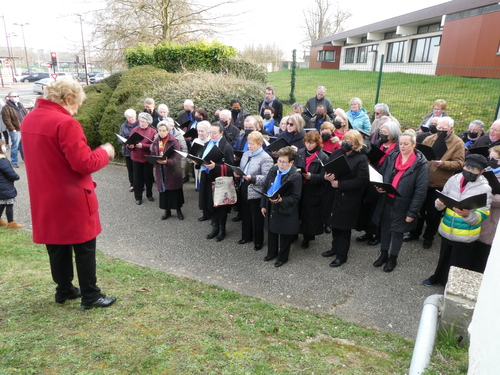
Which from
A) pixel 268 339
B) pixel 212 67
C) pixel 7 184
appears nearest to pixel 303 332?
pixel 268 339

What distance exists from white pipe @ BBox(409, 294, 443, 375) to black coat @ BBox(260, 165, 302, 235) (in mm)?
2239

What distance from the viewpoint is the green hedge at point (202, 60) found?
592 inches

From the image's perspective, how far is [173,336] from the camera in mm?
3002

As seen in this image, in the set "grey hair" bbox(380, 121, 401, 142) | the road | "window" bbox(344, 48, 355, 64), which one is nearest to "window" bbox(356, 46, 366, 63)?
"window" bbox(344, 48, 355, 64)

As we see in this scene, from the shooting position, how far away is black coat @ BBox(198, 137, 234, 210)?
6.18m

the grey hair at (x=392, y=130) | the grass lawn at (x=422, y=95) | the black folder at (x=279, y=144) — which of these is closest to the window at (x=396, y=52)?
the grass lawn at (x=422, y=95)

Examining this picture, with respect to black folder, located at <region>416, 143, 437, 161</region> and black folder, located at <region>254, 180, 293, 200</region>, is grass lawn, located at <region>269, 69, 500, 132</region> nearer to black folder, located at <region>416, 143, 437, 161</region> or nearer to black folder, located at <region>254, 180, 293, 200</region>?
black folder, located at <region>416, 143, 437, 161</region>

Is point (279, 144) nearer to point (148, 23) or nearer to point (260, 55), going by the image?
point (148, 23)

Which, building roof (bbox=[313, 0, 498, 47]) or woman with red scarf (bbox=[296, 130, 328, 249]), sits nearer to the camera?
woman with red scarf (bbox=[296, 130, 328, 249])

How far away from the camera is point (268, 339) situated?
10.4 ft

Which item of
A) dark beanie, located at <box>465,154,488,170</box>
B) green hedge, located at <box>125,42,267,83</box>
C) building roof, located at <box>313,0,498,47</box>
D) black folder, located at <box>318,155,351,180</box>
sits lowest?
black folder, located at <box>318,155,351,180</box>

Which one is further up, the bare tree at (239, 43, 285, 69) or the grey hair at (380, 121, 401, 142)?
the bare tree at (239, 43, 285, 69)

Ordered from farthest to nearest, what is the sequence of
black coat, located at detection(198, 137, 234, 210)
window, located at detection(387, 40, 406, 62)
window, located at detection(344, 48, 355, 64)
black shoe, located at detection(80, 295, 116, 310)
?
window, located at detection(344, 48, 355, 64)
window, located at detection(387, 40, 406, 62)
black coat, located at detection(198, 137, 234, 210)
black shoe, located at detection(80, 295, 116, 310)

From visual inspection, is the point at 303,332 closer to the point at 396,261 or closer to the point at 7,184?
the point at 396,261
